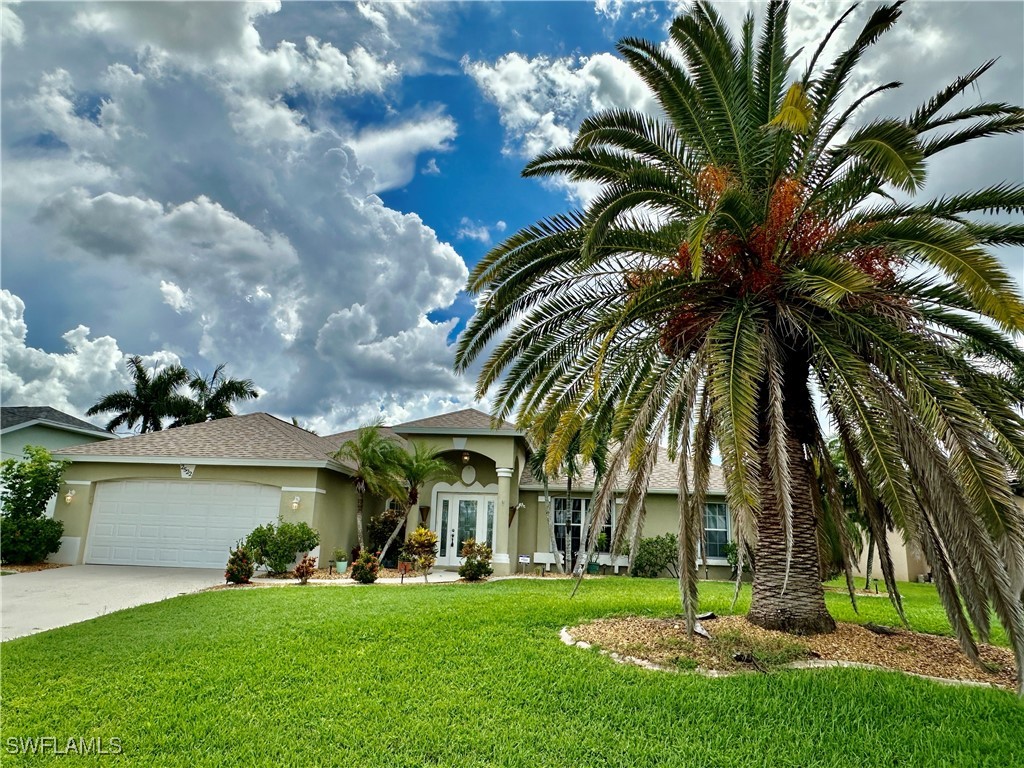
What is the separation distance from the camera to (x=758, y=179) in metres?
7.05

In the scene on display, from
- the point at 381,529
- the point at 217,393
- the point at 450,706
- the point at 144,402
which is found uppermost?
the point at 217,393

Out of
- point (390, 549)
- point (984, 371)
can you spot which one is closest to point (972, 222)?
point (984, 371)

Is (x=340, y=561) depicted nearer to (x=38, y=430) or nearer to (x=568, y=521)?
(x=568, y=521)

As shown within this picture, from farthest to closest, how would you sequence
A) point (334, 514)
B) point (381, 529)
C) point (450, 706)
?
point (381, 529) < point (334, 514) < point (450, 706)

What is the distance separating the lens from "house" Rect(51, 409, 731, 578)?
16406 mm

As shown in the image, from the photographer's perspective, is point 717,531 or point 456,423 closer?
point 456,423

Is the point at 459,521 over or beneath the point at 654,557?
over

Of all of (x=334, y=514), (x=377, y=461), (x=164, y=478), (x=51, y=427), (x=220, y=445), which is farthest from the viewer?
(x=51, y=427)

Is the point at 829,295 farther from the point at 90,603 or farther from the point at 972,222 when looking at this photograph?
the point at 90,603

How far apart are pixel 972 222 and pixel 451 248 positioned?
12.3m

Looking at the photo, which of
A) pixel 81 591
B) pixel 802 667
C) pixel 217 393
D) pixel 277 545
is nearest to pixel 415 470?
pixel 277 545

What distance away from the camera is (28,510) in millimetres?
15977

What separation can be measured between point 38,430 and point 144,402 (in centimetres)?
1355

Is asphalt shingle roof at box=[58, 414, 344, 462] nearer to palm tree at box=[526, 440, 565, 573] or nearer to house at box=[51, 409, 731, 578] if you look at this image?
house at box=[51, 409, 731, 578]
